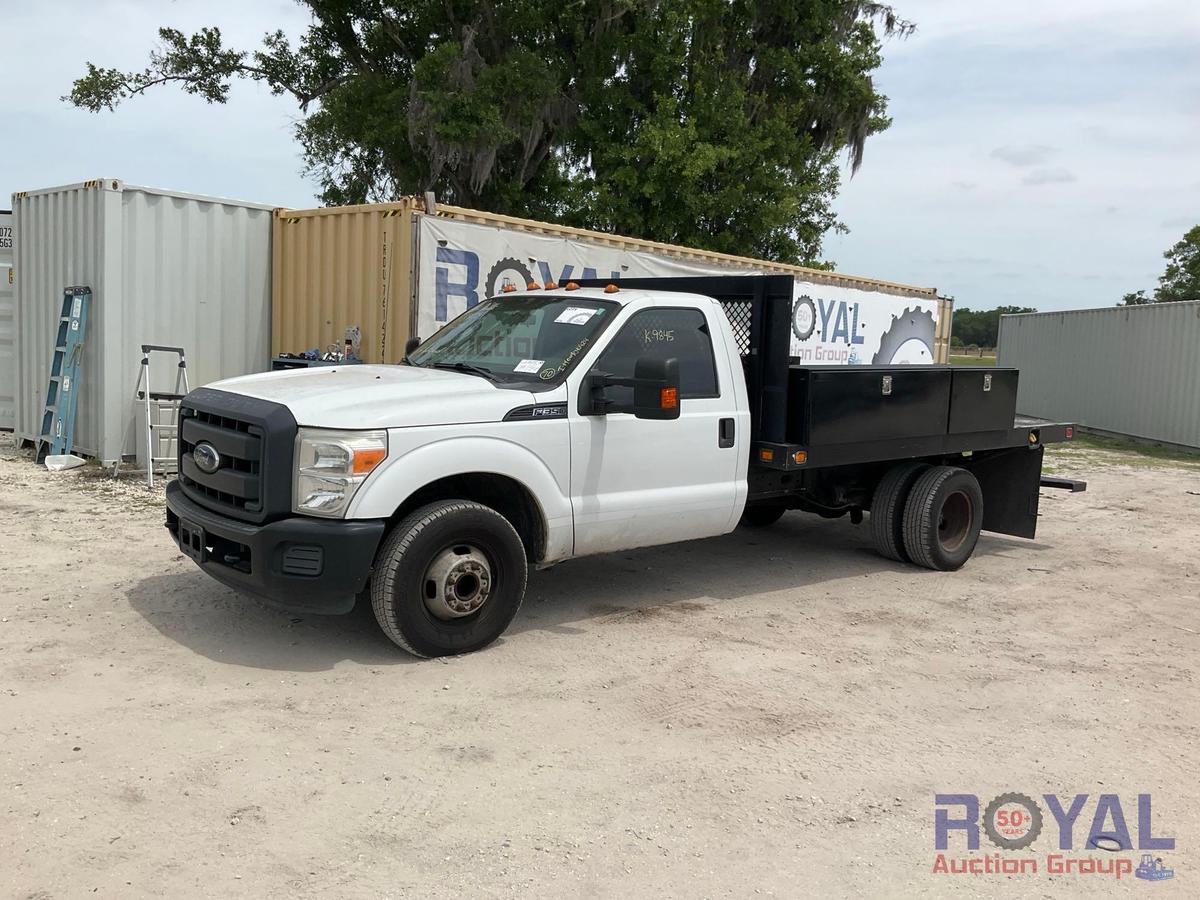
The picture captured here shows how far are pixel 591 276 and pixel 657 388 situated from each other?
7367 mm

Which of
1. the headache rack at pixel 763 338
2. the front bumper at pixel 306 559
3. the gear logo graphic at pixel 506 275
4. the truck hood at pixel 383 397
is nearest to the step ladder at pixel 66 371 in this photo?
the gear logo graphic at pixel 506 275

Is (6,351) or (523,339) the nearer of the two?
(523,339)

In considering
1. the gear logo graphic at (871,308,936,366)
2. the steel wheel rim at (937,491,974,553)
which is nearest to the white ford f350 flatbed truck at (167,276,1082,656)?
the steel wheel rim at (937,491,974,553)

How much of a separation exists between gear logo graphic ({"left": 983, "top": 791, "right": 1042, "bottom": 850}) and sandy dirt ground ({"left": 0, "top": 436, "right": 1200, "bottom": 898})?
8 centimetres

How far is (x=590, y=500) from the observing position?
227 inches

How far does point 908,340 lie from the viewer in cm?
1781

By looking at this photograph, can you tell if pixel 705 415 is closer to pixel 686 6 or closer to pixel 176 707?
pixel 176 707

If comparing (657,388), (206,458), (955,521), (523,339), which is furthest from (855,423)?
(206,458)

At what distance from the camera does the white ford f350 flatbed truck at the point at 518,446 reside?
4902 millimetres

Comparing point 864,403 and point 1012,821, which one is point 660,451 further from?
point 1012,821

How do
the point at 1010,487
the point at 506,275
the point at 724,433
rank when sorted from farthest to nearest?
the point at 506,275, the point at 1010,487, the point at 724,433

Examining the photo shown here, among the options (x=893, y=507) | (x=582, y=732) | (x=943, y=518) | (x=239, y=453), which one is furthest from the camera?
(x=943, y=518)

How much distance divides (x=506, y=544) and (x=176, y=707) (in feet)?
5.60

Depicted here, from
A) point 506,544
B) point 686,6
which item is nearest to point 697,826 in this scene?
point 506,544
